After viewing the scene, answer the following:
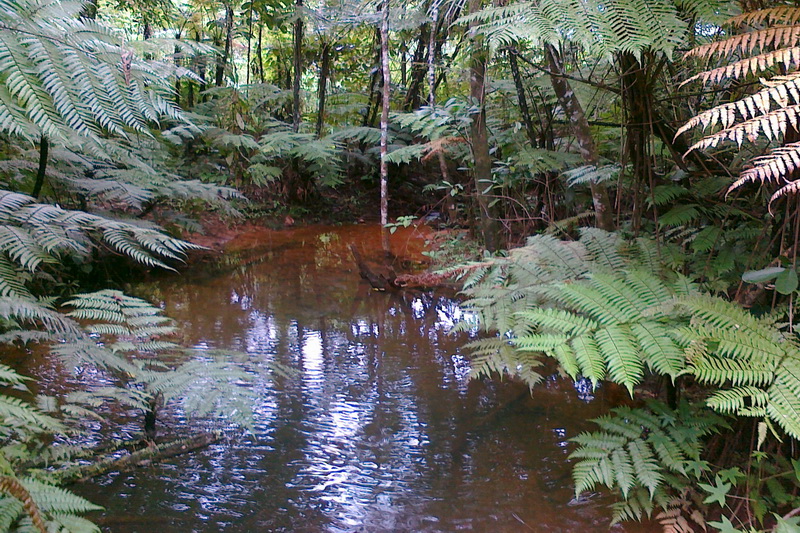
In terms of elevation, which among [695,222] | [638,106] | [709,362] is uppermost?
[638,106]

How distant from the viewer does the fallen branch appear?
2264mm

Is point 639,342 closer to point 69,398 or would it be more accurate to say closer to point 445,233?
point 69,398

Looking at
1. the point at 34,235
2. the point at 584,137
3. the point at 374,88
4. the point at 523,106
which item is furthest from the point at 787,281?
the point at 374,88

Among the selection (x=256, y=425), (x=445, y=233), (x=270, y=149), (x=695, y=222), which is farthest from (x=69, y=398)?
(x=270, y=149)

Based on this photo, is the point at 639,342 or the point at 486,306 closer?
the point at 639,342

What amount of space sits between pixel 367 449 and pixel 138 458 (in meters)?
1.09

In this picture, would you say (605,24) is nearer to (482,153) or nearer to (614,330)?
(614,330)

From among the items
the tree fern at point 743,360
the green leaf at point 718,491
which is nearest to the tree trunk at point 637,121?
the tree fern at point 743,360

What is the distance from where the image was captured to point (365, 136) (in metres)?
10.4

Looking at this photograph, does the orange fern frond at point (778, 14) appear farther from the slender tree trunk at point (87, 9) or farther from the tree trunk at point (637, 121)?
the slender tree trunk at point (87, 9)

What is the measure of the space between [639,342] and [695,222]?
1569 mm

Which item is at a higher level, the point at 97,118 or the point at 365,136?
the point at 365,136

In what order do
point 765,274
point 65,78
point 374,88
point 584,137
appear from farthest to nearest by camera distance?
point 374,88
point 584,137
point 765,274
point 65,78

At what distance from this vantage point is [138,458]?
254 centimetres
